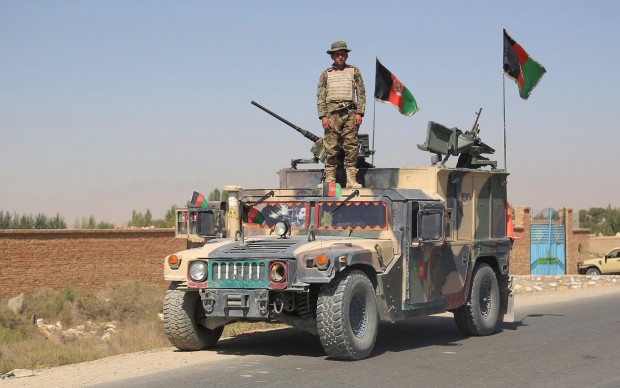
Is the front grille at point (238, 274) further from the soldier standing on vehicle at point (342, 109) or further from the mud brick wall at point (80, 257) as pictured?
the mud brick wall at point (80, 257)

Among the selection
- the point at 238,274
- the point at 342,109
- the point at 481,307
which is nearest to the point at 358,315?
the point at 238,274

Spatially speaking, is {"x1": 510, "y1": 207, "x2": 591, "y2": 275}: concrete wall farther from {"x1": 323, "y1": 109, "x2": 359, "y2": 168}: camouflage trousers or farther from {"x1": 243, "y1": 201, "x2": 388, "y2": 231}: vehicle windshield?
{"x1": 243, "y1": 201, "x2": 388, "y2": 231}: vehicle windshield

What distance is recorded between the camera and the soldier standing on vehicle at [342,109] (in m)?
13.5

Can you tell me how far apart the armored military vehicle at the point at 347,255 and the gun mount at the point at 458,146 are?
29 millimetres

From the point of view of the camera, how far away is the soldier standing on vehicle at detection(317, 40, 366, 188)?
13539 millimetres

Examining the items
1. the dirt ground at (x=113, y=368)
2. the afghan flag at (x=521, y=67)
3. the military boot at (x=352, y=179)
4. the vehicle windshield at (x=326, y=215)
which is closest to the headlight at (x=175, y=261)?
the dirt ground at (x=113, y=368)

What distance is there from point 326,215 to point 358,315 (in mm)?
1569

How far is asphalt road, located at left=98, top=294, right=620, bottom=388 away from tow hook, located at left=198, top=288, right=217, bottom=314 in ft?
2.01

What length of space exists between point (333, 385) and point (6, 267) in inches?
832

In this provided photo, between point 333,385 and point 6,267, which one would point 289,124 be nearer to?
point 333,385

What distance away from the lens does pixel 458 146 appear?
15.1 meters

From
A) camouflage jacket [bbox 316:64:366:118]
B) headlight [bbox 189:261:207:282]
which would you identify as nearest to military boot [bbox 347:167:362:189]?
camouflage jacket [bbox 316:64:366:118]

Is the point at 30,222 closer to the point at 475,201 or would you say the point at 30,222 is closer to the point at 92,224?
the point at 92,224

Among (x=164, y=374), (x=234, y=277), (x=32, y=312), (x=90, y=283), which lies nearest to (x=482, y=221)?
(x=234, y=277)
